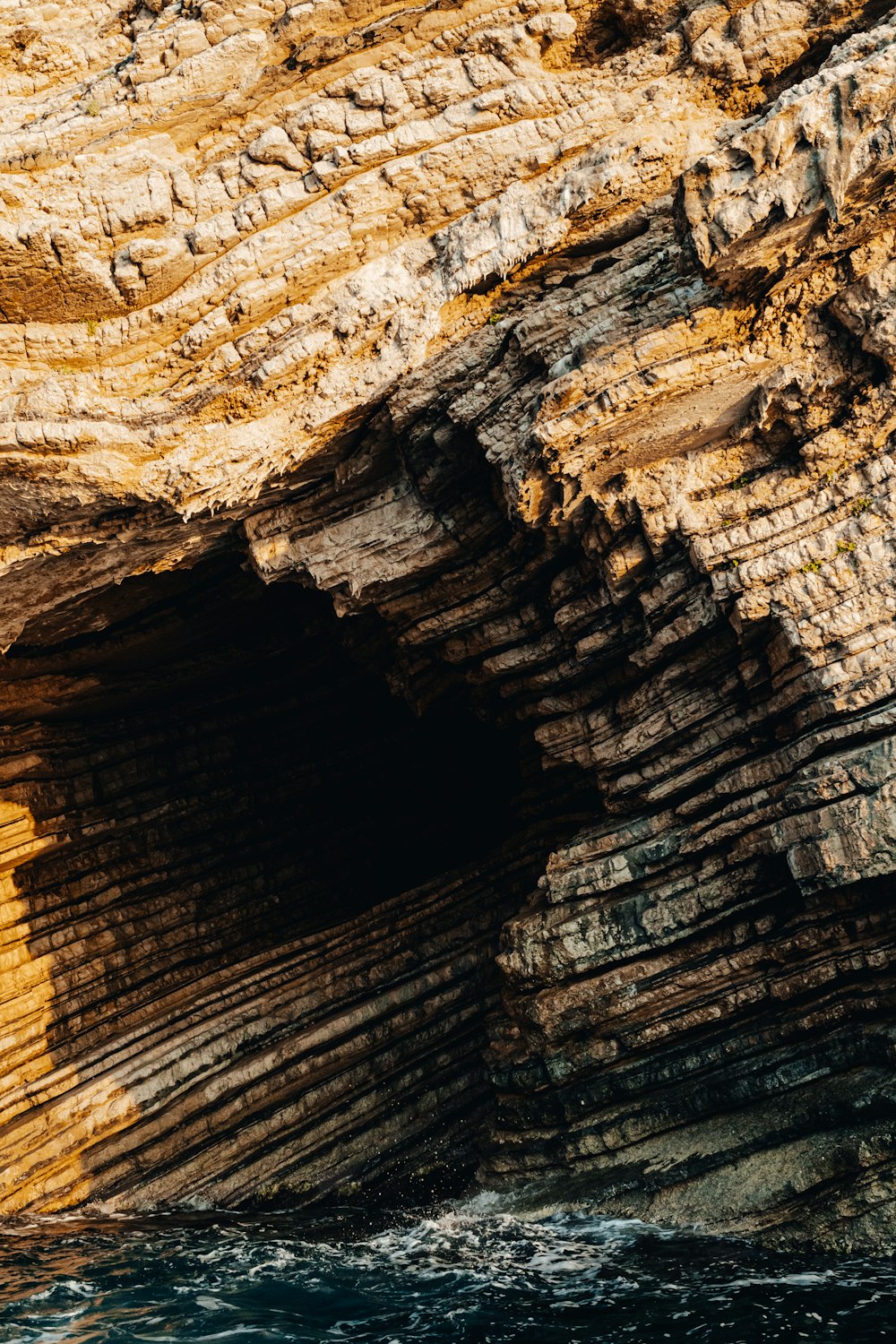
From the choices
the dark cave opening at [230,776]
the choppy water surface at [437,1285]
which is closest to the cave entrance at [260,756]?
the dark cave opening at [230,776]

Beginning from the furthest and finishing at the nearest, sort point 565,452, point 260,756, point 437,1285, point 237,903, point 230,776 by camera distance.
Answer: point 260,756
point 230,776
point 237,903
point 565,452
point 437,1285

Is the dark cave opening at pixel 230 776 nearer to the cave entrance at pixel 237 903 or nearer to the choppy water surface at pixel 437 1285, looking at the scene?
the cave entrance at pixel 237 903

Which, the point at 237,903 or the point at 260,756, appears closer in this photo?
the point at 237,903

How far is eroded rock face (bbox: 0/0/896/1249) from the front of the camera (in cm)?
1012

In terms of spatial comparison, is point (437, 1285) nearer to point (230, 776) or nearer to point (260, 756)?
point (230, 776)

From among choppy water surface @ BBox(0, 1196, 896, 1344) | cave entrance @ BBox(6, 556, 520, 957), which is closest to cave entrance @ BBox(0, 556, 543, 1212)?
cave entrance @ BBox(6, 556, 520, 957)

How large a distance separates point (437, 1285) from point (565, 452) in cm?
736

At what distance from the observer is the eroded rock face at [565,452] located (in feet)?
33.2

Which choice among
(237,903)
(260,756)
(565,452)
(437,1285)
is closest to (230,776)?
(260,756)

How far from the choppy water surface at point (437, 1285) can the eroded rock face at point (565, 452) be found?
→ 584mm

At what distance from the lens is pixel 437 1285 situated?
33.3 ft

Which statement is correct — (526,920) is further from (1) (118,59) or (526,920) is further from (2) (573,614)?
(1) (118,59)

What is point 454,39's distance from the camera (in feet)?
37.1

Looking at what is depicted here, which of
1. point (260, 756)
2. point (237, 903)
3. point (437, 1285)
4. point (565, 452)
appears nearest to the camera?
point (437, 1285)
